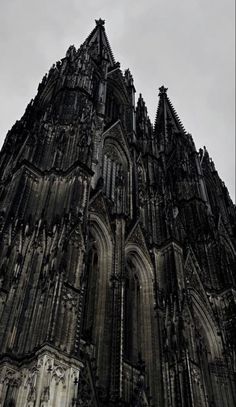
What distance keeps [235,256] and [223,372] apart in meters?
11.4

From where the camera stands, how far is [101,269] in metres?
19.9

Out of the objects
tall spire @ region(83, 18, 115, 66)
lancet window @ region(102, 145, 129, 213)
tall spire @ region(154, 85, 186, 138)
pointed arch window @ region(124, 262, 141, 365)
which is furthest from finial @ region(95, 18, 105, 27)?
pointed arch window @ region(124, 262, 141, 365)

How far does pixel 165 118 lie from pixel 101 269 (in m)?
33.9

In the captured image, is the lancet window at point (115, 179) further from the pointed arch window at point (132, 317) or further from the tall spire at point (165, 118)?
the tall spire at point (165, 118)

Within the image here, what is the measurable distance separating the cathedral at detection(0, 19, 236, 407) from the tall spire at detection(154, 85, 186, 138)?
1416 cm

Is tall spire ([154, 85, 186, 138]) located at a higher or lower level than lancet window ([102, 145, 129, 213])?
higher

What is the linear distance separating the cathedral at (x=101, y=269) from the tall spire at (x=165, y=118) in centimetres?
1416

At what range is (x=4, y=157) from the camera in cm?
2672

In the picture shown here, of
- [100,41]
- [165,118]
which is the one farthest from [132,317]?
[165,118]

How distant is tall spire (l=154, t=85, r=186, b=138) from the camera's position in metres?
48.3

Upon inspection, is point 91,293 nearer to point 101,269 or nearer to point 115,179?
point 101,269

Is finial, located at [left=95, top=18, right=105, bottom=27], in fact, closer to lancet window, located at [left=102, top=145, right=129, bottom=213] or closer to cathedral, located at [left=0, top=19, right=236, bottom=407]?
cathedral, located at [left=0, top=19, right=236, bottom=407]

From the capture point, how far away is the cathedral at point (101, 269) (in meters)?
13.7

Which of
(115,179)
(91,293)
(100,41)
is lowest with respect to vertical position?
(91,293)
